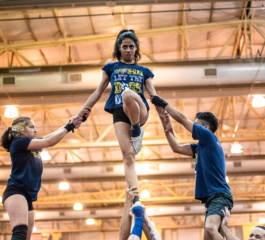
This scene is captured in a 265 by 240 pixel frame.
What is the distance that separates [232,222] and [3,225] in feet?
54.2

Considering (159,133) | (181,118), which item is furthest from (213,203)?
(159,133)

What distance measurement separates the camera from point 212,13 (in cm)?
1110

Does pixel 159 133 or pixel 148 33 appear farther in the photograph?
pixel 159 133

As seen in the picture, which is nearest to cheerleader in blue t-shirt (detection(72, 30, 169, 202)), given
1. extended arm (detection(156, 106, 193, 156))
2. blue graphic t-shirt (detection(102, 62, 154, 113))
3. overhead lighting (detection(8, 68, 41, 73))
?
blue graphic t-shirt (detection(102, 62, 154, 113))

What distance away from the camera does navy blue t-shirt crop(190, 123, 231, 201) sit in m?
4.30

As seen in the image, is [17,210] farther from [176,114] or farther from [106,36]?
[106,36]

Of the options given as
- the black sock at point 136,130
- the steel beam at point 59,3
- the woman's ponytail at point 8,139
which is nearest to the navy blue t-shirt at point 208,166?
the black sock at point 136,130

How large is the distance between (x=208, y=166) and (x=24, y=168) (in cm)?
205

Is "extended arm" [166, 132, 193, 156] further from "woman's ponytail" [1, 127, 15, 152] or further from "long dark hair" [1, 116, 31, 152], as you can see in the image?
"woman's ponytail" [1, 127, 15, 152]

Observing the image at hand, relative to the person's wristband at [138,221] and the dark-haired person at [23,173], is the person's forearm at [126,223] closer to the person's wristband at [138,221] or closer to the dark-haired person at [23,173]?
the person's wristband at [138,221]

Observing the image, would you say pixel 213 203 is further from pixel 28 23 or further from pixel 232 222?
pixel 232 222

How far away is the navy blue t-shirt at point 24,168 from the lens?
414cm

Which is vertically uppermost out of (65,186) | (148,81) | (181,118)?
(65,186)

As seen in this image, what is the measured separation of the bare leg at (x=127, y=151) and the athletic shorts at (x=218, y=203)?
86cm
